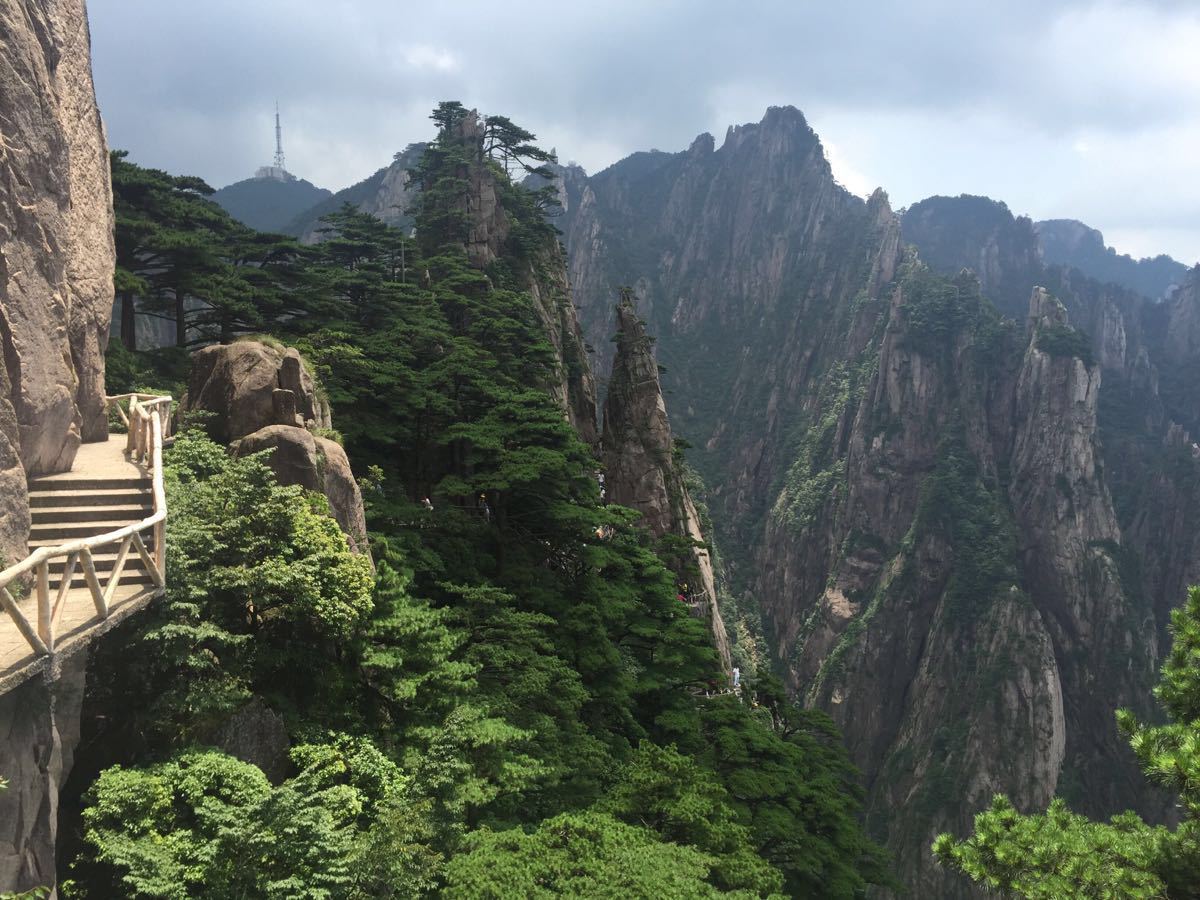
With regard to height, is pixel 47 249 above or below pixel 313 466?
above

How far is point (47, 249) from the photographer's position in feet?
33.2

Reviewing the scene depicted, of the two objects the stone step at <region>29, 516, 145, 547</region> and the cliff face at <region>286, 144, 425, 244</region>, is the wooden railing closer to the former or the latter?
the stone step at <region>29, 516, 145, 547</region>

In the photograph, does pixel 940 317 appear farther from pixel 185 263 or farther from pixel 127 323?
pixel 127 323

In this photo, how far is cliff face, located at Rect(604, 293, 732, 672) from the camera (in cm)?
3775

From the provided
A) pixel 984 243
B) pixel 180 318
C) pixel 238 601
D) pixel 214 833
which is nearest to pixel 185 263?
pixel 180 318

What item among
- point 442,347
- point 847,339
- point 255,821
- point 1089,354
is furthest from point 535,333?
point 847,339

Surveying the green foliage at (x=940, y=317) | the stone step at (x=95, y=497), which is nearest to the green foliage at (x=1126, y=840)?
the stone step at (x=95, y=497)

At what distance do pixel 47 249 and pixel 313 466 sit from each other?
16.7 ft

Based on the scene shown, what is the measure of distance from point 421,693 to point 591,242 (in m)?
151

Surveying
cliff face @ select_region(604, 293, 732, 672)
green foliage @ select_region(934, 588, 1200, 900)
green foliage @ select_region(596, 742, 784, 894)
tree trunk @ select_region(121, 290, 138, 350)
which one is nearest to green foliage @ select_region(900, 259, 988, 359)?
cliff face @ select_region(604, 293, 732, 672)

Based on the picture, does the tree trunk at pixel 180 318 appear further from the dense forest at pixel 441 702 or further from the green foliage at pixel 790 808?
the green foliage at pixel 790 808

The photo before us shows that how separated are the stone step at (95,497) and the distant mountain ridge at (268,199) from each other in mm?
119071

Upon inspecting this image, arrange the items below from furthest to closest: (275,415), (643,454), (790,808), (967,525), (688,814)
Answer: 1. (967,525)
2. (643,454)
3. (790,808)
4. (275,415)
5. (688,814)

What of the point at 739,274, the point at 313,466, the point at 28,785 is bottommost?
the point at 28,785
